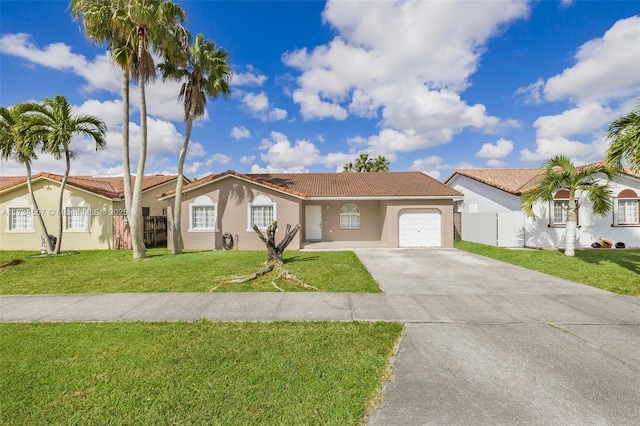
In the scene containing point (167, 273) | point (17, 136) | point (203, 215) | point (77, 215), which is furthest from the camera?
point (77, 215)

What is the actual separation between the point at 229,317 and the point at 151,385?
2189mm

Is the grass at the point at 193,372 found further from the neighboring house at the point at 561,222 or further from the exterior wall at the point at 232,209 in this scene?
the neighboring house at the point at 561,222

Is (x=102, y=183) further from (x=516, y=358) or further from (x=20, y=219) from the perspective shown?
(x=516, y=358)

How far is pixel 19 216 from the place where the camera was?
52.4 ft

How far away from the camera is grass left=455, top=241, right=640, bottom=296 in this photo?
8.02 meters

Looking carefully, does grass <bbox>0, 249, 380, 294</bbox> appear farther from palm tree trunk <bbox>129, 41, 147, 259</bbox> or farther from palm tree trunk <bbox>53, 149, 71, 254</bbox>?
palm tree trunk <bbox>53, 149, 71, 254</bbox>

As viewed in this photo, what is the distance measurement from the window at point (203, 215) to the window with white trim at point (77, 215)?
632 cm

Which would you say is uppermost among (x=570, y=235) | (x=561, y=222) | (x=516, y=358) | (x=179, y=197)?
(x=179, y=197)

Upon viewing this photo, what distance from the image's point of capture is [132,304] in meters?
6.36

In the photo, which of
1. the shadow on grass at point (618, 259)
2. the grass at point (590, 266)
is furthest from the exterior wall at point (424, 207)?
the shadow on grass at point (618, 259)

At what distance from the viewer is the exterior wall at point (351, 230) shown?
18.0m

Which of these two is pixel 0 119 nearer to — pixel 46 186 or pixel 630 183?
pixel 46 186

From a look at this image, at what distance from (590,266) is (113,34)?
830 inches

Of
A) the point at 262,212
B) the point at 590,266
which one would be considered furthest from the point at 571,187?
the point at 262,212
